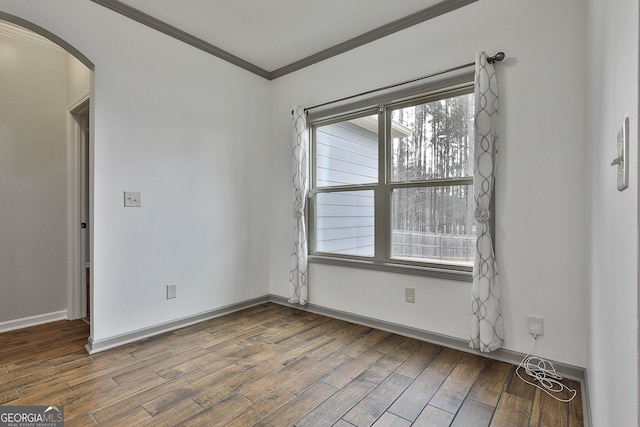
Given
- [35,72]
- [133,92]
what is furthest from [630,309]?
[35,72]

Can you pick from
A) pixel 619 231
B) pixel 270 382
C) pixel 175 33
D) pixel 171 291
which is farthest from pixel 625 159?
pixel 175 33

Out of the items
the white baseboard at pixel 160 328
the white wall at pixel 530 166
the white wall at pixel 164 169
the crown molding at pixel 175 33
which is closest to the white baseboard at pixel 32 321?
the white baseboard at pixel 160 328

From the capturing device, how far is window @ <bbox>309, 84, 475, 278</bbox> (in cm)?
256

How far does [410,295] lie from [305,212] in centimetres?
141

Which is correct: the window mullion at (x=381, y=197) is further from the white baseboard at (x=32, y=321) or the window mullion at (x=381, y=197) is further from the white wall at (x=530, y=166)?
the white baseboard at (x=32, y=321)

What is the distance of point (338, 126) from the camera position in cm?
340

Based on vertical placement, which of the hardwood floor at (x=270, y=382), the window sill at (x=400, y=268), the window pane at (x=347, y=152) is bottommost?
the hardwood floor at (x=270, y=382)

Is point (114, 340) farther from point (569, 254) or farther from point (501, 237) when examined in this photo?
point (569, 254)

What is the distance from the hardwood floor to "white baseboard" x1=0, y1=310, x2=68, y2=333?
0.21 m

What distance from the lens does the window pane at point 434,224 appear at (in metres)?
2.52

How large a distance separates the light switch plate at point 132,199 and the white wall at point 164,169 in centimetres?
3

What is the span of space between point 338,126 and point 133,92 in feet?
6.21

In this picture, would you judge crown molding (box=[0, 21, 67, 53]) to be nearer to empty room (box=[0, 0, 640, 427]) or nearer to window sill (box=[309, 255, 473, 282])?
empty room (box=[0, 0, 640, 427])

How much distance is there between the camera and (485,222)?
89.6 inches
